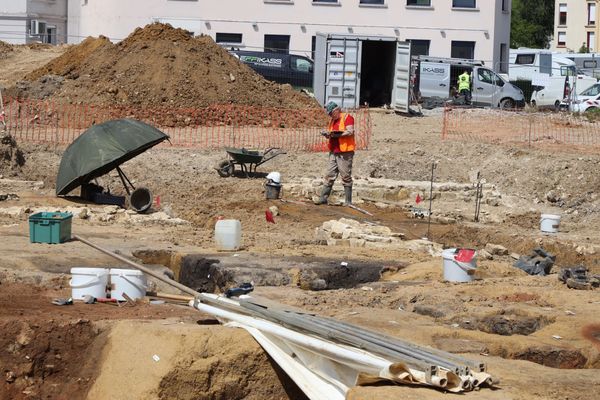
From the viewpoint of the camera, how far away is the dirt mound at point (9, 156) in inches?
873

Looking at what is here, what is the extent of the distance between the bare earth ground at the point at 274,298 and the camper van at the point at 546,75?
70.1 ft

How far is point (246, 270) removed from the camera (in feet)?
44.6

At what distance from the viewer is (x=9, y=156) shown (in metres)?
22.4

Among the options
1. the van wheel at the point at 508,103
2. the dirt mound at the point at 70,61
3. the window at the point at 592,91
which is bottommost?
the van wheel at the point at 508,103

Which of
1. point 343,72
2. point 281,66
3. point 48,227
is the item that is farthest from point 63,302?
point 281,66

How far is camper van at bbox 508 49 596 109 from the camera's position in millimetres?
41344

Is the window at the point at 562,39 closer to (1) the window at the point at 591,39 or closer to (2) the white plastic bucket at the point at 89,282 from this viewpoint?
(1) the window at the point at 591,39

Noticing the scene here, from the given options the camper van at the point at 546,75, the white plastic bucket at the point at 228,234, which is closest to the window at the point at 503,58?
the camper van at the point at 546,75

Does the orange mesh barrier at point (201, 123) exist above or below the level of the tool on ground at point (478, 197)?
above

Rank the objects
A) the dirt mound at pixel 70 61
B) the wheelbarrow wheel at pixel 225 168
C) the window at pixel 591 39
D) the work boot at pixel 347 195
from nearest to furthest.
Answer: the work boot at pixel 347 195 → the wheelbarrow wheel at pixel 225 168 → the dirt mound at pixel 70 61 → the window at pixel 591 39

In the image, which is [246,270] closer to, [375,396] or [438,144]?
[375,396]

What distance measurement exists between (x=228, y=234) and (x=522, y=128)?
17273mm

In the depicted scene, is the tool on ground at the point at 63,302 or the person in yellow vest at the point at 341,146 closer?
the tool on ground at the point at 63,302

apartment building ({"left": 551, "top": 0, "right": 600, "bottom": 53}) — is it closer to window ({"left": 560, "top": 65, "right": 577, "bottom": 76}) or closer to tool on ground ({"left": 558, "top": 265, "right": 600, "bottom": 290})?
window ({"left": 560, "top": 65, "right": 577, "bottom": 76})
